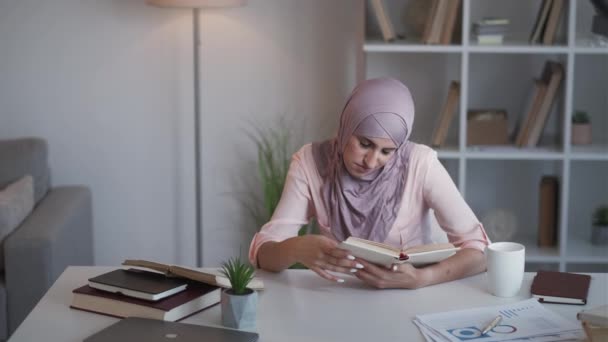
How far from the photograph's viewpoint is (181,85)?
3.92 meters

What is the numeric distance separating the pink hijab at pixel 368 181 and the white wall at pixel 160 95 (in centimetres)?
144

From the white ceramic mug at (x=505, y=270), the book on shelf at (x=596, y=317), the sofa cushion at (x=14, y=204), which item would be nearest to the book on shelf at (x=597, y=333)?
the book on shelf at (x=596, y=317)

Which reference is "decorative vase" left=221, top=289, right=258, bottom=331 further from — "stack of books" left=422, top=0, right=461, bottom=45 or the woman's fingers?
"stack of books" left=422, top=0, right=461, bottom=45

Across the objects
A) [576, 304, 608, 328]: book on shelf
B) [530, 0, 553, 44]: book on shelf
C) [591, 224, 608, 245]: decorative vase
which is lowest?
[591, 224, 608, 245]: decorative vase

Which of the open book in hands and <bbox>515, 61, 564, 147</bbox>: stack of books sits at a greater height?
<bbox>515, 61, 564, 147</bbox>: stack of books

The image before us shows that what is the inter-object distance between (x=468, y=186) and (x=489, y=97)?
39 cm

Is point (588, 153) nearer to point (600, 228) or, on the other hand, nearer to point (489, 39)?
point (600, 228)

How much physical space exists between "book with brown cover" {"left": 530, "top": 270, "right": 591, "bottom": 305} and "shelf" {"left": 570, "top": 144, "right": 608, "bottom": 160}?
1.45 metres

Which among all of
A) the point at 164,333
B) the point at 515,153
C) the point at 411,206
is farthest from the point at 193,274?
the point at 515,153

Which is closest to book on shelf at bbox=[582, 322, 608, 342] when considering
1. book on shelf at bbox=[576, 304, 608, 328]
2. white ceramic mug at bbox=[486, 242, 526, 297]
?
book on shelf at bbox=[576, 304, 608, 328]

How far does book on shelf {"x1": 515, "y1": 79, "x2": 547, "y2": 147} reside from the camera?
3.49m

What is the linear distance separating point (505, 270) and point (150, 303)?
765 millimetres

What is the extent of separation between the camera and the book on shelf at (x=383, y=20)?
3.43 meters

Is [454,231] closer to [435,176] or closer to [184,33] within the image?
[435,176]
